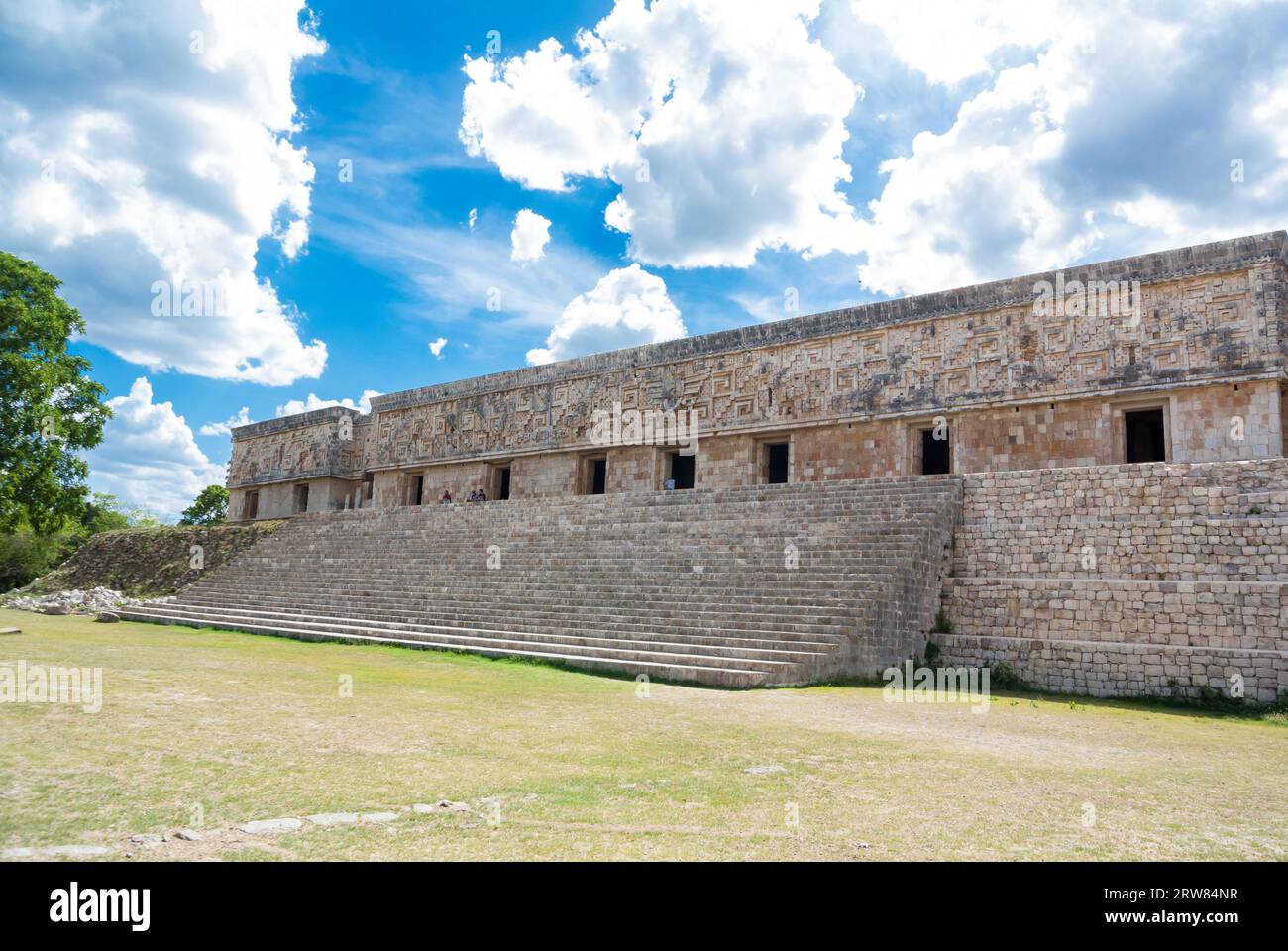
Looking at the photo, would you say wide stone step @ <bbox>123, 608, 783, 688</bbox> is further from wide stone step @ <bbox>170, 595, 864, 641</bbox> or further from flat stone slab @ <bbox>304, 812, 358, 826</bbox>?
flat stone slab @ <bbox>304, 812, 358, 826</bbox>

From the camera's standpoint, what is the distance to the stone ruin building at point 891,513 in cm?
986

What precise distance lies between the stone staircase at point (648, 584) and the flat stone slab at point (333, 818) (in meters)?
5.75

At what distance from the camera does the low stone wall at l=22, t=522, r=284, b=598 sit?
70.9 ft

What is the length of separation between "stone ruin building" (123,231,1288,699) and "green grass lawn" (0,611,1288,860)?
1.97 metres

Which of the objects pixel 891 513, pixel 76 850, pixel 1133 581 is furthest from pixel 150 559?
pixel 1133 581

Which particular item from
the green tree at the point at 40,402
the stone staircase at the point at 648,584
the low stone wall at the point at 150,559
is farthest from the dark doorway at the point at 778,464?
the green tree at the point at 40,402

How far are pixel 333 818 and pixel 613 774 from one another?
1620 mm

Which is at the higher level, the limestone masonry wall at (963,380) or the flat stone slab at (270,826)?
the limestone masonry wall at (963,380)

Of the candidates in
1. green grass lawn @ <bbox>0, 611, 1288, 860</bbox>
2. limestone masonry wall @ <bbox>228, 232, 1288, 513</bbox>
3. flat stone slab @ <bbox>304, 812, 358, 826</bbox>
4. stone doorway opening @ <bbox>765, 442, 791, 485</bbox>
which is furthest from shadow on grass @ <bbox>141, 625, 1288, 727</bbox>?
stone doorway opening @ <bbox>765, 442, 791, 485</bbox>

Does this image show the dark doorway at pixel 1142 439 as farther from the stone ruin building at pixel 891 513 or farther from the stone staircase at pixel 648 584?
the stone staircase at pixel 648 584
